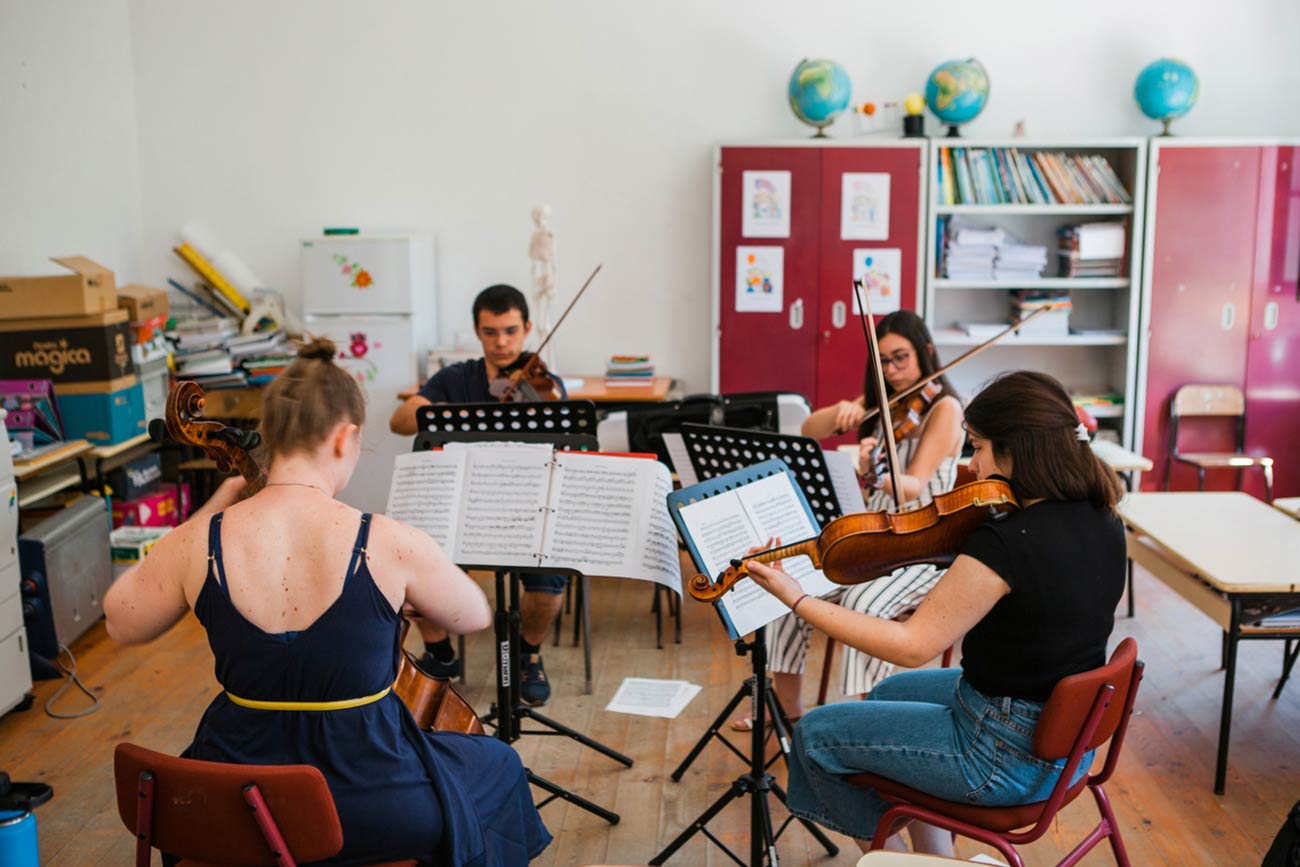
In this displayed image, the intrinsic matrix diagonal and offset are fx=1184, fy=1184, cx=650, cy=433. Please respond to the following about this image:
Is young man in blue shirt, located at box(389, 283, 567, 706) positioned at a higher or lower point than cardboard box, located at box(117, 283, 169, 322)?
lower

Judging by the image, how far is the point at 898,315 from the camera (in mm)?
3135

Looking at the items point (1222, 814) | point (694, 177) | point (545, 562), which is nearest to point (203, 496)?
A: point (694, 177)

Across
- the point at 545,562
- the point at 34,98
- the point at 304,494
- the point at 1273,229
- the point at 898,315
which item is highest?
the point at 34,98

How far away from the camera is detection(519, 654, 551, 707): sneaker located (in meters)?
3.30

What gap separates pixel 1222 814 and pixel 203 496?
4.11m

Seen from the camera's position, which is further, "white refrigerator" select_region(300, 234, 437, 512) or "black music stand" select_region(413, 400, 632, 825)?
"white refrigerator" select_region(300, 234, 437, 512)

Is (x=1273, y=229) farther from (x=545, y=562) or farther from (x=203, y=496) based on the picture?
(x=203, y=496)

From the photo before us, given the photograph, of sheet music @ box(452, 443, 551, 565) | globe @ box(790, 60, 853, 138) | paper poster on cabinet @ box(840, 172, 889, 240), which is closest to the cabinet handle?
paper poster on cabinet @ box(840, 172, 889, 240)

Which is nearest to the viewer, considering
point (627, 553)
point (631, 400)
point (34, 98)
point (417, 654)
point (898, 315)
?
point (627, 553)

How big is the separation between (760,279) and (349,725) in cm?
360

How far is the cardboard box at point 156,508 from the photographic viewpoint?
4.34 metres

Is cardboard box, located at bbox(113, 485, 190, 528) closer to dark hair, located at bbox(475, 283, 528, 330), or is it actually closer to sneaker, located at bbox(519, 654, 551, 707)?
dark hair, located at bbox(475, 283, 528, 330)

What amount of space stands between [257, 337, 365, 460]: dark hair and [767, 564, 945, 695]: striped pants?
141 centimetres

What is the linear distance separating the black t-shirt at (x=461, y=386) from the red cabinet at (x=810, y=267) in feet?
5.37
